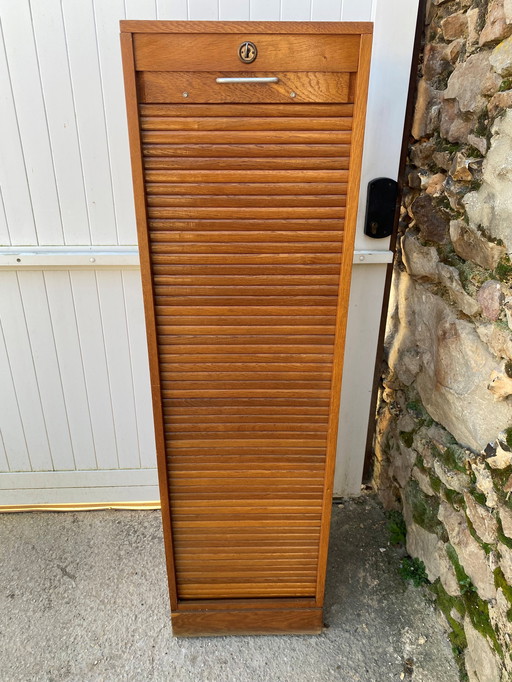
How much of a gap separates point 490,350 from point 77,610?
1.67 meters

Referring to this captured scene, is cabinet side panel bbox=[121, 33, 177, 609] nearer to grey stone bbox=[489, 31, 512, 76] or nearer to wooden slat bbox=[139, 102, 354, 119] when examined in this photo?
wooden slat bbox=[139, 102, 354, 119]

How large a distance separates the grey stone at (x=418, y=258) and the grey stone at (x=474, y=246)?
13 centimetres

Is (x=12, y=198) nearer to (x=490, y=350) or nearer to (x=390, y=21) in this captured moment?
(x=390, y=21)

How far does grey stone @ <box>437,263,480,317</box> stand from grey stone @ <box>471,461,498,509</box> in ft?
1.48

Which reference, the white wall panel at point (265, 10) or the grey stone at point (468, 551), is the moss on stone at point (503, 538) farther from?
the white wall panel at point (265, 10)

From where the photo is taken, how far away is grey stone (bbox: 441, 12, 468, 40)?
1518 millimetres

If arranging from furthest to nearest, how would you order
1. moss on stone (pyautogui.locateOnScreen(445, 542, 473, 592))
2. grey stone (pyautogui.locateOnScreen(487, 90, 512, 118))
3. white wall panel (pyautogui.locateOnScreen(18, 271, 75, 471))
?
white wall panel (pyautogui.locateOnScreen(18, 271, 75, 471)) → moss on stone (pyautogui.locateOnScreen(445, 542, 473, 592)) → grey stone (pyautogui.locateOnScreen(487, 90, 512, 118))

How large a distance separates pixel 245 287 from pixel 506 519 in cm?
93

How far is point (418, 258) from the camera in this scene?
1825mm

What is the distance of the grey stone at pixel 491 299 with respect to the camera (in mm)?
1374

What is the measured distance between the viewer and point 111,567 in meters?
2.03

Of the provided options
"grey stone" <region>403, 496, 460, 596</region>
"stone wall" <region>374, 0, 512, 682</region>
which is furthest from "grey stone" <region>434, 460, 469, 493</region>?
"grey stone" <region>403, 496, 460, 596</region>

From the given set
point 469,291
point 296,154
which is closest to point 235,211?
point 296,154

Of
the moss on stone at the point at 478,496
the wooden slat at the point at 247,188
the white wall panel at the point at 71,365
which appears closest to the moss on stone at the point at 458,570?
the moss on stone at the point at 478,496
